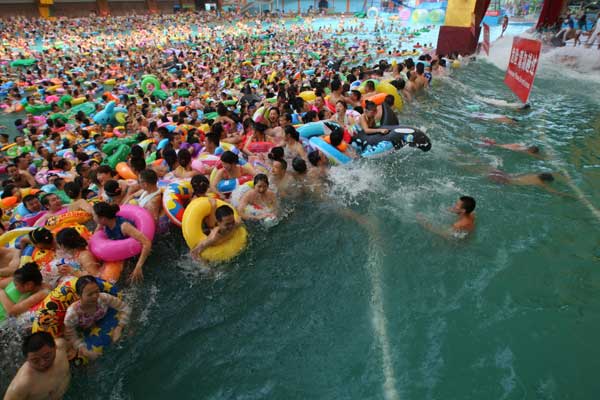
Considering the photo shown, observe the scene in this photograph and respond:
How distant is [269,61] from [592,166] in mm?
16322

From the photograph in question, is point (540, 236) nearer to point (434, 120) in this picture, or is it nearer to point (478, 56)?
point (434, 120)

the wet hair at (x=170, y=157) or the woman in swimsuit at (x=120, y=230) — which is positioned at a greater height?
the wet hair at (x=170, y=157)

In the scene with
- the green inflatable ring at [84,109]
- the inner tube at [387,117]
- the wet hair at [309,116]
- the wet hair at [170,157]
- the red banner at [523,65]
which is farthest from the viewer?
the green inflatable ring at [84,109]

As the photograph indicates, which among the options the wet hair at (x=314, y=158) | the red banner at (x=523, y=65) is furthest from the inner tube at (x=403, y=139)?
the red banner at (x=523, y=65)

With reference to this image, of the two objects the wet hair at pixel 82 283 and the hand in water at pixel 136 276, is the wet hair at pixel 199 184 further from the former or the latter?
the wet hair at pixel 82 283

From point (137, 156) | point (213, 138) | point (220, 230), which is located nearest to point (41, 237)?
point (220, 230)

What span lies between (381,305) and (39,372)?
3169 millimetres

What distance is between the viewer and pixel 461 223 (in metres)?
4.94

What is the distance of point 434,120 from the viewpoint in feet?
32.0

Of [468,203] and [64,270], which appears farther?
[468,203]

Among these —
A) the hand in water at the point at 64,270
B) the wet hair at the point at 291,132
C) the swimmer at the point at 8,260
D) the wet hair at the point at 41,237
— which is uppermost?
the wet hair at the point at 291,132

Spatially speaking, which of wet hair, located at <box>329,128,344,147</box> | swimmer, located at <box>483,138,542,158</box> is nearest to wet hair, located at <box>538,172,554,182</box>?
swimmer, located at <box>483,138,542,158</box>

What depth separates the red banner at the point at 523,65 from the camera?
6.88 meters

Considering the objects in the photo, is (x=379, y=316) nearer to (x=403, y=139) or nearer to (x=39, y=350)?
(x=39, y=350)
